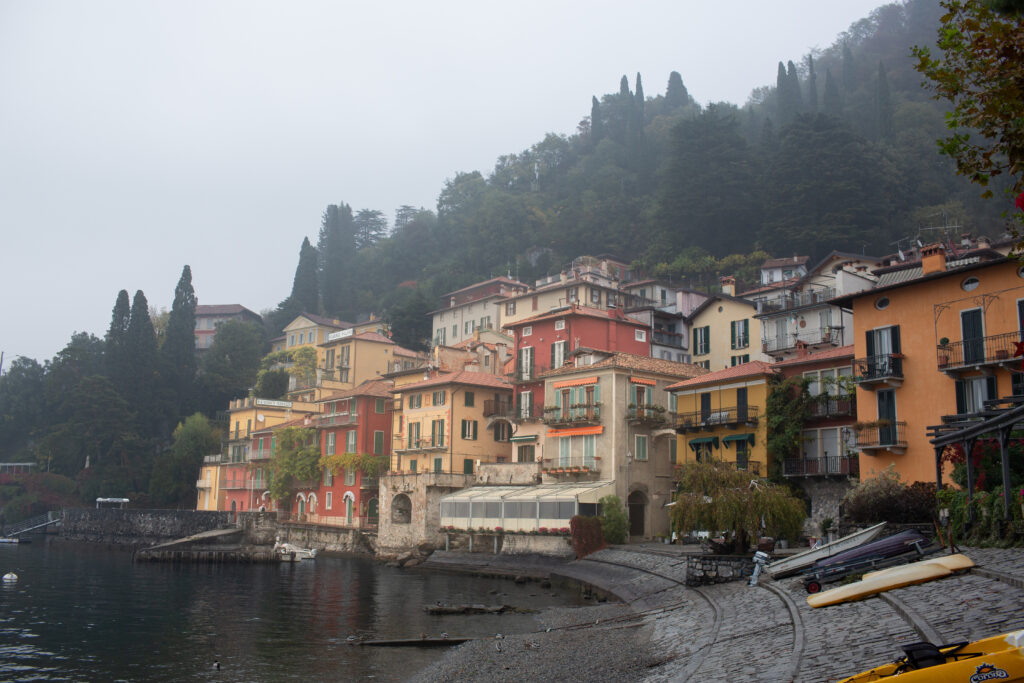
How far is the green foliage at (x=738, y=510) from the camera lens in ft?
92.9

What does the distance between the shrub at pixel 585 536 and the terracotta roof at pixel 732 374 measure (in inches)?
352

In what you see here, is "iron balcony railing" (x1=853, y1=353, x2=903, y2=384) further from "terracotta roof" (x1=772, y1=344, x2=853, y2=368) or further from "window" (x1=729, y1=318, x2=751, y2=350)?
"window" (x1=729, y1=318, x2=751, y2=350)

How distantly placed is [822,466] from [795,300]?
1902 centimetres

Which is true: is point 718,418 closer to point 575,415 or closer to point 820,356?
point 820,356

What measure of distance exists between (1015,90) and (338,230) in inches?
5403

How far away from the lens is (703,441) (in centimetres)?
4466

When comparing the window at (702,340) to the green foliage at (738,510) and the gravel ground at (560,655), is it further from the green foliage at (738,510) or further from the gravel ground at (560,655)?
the gravel ground at (560,655)

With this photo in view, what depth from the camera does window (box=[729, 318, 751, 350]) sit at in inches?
2242

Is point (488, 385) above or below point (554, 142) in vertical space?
below

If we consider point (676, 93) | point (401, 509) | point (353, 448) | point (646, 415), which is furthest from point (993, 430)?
point (676, 93)

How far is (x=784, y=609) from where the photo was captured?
64.5 feet

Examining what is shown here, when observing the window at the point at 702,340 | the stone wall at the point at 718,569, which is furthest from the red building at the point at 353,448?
the stone wall at the point at 718,569

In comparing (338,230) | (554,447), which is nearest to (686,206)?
(554,447)

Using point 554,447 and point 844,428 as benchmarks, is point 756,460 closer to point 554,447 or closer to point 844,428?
point 844,428
